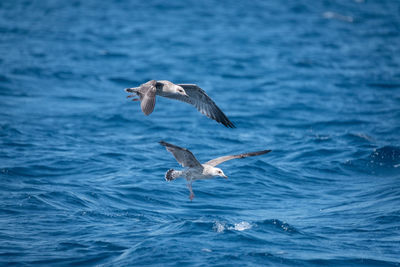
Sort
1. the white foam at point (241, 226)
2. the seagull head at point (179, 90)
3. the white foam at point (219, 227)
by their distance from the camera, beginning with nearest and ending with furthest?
1. the white foam at point (219, 227)
2. the white foam at point (241, 226)
3. the seagull head at point (179, 90)

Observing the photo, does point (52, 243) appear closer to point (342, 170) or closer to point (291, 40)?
point (342, 170)

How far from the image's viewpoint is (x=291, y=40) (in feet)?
109

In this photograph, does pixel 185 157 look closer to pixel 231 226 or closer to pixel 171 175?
pixel 171 175

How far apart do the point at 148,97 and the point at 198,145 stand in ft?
21.0

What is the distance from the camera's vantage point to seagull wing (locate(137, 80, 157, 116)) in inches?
Result: 378

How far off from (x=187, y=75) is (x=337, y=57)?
8919 millimetres

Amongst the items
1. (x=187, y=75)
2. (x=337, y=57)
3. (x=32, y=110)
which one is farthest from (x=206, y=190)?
(x=337, y=57)

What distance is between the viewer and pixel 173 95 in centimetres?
1122

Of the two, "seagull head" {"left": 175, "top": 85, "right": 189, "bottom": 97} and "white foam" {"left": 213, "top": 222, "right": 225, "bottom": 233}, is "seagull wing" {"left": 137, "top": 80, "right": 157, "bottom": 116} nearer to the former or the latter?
"seagull head" {"left": 175, "top": 85, "right": 189, "bottom": 97}

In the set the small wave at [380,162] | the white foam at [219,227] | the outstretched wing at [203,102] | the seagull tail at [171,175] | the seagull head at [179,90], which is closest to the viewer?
the seagull tail at [171,175]

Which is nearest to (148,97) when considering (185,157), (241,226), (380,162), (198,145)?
(185,157)

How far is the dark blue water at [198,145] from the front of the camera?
9.95 m

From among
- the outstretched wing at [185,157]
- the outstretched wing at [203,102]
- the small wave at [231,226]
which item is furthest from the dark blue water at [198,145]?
the outstretched wing at [203,102]

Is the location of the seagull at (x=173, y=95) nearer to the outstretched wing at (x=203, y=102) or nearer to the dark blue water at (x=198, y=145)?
the outstretched wing at (x=203, y=102)
